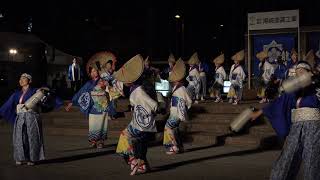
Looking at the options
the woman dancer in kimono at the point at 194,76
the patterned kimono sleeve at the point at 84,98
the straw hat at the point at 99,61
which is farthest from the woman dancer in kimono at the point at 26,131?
the woman dancer in kimono at the point at 194,76

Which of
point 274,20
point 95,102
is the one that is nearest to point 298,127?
point 95,102

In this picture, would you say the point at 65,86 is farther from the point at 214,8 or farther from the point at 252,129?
the point at 252,129

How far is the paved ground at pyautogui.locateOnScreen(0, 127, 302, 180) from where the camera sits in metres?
9.20

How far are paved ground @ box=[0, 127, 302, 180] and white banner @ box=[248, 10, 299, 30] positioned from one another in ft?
24.2

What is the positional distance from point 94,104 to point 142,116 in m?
4.17

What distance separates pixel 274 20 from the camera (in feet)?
62.5

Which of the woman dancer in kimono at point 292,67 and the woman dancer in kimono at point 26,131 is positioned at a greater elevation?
the woman dancer in kimono at point 292,67

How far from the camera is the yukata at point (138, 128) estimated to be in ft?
29.6

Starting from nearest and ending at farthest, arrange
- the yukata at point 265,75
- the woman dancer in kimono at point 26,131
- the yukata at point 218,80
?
the woman dancer in kimono at point 26,131, the yukata at point 265,75, the yukata at point 218,80

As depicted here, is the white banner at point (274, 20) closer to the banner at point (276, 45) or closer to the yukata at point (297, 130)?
the banner at point (276, 45)

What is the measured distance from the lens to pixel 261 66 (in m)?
18.0

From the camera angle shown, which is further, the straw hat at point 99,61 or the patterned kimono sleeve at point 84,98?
the straw hat at point 99,61

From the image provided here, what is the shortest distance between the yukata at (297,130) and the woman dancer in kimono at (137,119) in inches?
98.2

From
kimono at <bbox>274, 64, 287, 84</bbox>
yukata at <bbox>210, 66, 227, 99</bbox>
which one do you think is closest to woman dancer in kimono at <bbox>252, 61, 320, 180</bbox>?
kimono at <bbox>274, 64, 287, 84</bbox>
